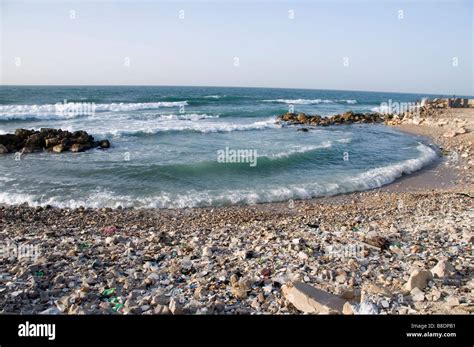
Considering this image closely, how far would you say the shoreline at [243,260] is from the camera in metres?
4.02

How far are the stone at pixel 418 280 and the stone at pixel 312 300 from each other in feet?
3.36

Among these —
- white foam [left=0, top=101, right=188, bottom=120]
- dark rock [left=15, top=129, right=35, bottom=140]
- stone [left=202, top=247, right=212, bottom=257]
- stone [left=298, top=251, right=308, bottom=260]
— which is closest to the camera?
stone [left=298, top=251, right=308, bottom=260]

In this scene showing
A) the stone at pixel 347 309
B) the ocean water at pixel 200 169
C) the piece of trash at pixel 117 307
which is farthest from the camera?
the ocean water at pixel 200 169

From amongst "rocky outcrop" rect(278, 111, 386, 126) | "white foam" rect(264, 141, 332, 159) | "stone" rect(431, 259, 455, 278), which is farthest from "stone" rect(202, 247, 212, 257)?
"rocky outcrop" rect(278, 111, 386, 126)

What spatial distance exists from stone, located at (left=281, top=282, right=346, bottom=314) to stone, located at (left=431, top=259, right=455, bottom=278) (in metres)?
1.60

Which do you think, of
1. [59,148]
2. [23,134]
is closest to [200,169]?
[59,148]

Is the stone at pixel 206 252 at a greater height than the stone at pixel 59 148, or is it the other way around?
the stone at pixel 59 148

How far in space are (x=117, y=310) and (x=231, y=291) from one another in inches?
55.7

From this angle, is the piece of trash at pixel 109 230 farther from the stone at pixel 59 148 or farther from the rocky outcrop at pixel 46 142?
the stone at pixel 59 148

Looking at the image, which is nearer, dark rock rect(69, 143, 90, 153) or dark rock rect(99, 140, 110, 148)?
dark rock rect(69, 143, 90, 153)

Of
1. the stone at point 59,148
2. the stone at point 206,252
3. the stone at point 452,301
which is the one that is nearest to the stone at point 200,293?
the stone at point 206,252

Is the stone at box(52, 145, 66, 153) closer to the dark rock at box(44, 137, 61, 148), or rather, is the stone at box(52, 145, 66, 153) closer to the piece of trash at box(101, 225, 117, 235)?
the dark rock at box(44, 137, 61, 148)

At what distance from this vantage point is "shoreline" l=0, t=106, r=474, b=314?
4.02 metres
